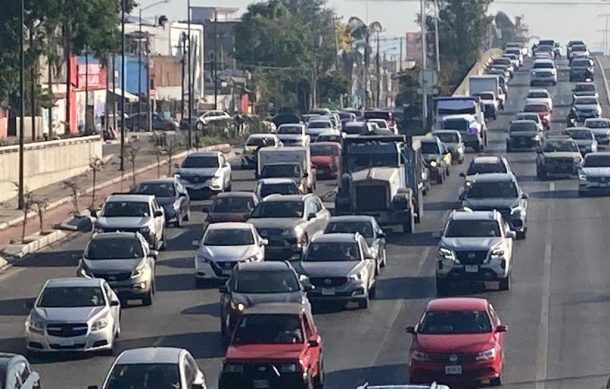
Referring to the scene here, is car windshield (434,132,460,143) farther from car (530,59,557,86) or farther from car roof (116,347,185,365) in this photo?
car roof (116,347,185,365)

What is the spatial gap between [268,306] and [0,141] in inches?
1696

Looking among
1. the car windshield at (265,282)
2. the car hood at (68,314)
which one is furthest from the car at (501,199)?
the car hood at (68,314)

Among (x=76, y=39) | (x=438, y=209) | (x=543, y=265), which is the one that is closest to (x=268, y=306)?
(x=543, y=265)

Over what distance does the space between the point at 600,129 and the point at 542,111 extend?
1212cm

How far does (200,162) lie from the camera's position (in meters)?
61.4

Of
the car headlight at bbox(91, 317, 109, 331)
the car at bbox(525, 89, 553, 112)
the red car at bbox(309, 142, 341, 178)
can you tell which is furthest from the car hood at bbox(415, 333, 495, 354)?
the car at bbox(525, 89, 553, 112)

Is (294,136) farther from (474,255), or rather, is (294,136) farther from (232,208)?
(474,255)

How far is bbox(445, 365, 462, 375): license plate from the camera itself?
26938 millimetres

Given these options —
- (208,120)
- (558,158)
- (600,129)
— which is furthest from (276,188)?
(208,120)

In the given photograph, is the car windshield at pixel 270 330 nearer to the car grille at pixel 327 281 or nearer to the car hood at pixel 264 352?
the car hood at pixel 264 352

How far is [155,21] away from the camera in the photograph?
536 ft

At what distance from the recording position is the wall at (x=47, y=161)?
6234cm

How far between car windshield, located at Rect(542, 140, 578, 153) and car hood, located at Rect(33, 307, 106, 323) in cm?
3682

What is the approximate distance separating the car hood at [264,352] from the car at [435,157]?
37.5 metres
